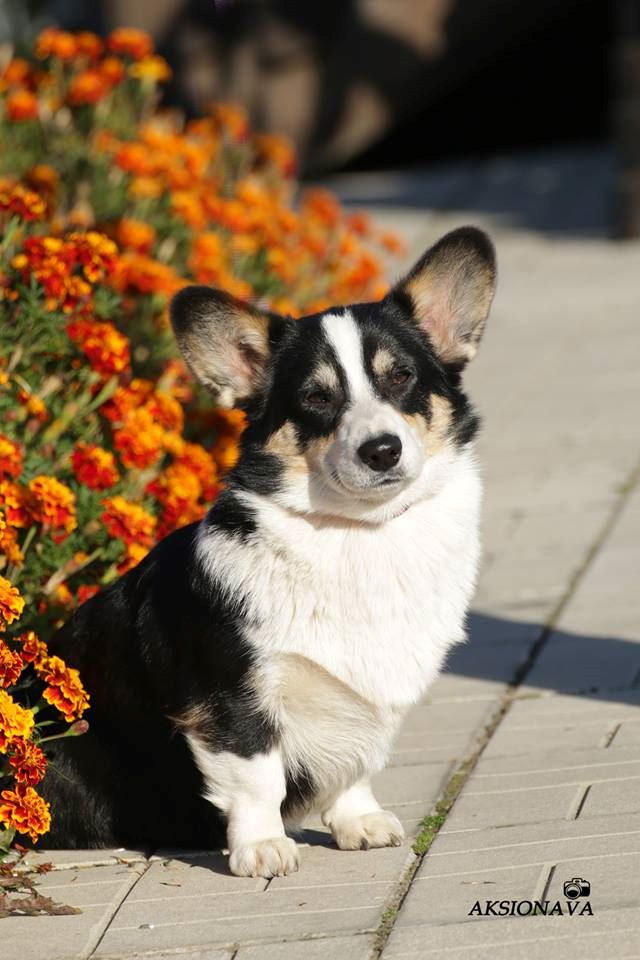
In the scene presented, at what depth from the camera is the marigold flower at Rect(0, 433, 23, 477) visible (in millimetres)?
3721

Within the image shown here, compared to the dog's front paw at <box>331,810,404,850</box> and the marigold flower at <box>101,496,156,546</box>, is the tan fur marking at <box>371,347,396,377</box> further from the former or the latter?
the dog's front paw at <box>331,810,404,850</box>

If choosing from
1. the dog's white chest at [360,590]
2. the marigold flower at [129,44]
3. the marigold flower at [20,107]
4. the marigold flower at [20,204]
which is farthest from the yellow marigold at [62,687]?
the marigold flower at [129,44]

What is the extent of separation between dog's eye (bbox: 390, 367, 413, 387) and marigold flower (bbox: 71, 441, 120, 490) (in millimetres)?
968

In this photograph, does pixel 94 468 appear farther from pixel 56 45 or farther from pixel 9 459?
pixel 56 45

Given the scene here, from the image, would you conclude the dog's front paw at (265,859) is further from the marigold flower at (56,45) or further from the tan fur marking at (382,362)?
the marigold flower at (56,45)

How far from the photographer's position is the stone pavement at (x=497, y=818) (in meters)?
2.88

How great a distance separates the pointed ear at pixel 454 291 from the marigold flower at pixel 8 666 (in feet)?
4.02

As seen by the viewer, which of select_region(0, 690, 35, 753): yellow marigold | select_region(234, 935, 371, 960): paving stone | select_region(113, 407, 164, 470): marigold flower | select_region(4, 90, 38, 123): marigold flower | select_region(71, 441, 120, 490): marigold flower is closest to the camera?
select_region(234, 935, 371, 960): paving stone

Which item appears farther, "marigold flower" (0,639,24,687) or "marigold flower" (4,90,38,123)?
"marigold flower" (4,90,38,123)

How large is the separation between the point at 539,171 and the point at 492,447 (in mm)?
7498

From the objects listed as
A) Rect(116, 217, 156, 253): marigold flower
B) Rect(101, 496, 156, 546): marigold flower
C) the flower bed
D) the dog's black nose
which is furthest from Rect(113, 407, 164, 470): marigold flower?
Rect(116, 217, 156, 253): marigold flower

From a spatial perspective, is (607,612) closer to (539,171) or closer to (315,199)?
(315,199)

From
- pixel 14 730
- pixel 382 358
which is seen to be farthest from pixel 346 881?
pixel 382 358

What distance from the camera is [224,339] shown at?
11.7 feet
